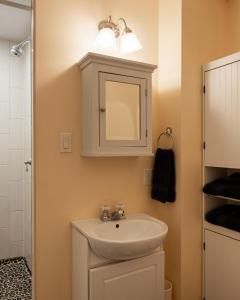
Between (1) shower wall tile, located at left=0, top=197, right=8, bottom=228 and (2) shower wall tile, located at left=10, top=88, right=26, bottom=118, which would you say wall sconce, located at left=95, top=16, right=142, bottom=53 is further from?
(1) shower wall tile, located at left=0, top=197, right=8, bottom=228

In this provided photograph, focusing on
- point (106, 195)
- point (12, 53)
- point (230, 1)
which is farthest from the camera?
point (12, 53)

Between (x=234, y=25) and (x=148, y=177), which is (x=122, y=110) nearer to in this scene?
(x=148, y=177)

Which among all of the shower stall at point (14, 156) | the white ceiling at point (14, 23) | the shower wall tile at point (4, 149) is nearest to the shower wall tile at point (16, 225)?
the shower stall at point (14, 156)

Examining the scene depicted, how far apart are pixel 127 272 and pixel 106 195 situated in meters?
0.53

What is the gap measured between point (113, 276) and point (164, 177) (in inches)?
29.6

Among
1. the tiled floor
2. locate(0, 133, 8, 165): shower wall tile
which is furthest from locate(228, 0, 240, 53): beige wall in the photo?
the tiled floor

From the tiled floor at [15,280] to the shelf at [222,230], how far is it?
1458 mm

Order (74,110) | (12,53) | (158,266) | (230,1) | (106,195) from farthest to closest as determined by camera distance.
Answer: (12,53)
(230,1)
(106,195)
(74,110)
(158,266)

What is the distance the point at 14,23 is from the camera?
2.15 m

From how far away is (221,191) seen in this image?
171 centimetres

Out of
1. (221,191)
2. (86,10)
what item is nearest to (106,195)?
(221,191)

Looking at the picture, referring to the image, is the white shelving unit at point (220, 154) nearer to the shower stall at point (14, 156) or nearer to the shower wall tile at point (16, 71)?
the shower stall at point (14, 156)

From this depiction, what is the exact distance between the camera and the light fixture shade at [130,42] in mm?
1753

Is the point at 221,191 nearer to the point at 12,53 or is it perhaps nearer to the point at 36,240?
the point at 36,240
